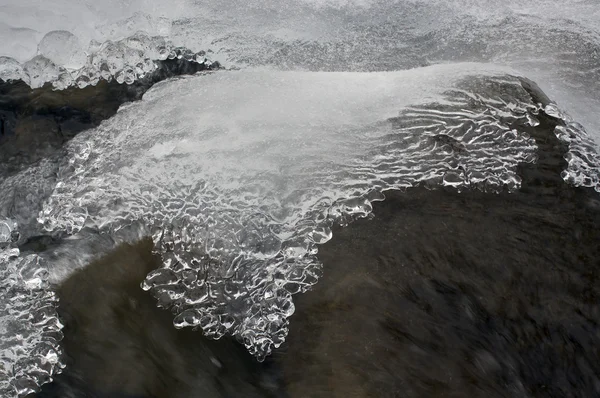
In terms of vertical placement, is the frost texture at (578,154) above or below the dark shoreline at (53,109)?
above

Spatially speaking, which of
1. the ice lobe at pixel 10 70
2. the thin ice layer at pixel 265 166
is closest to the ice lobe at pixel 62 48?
the ice lobe at pixel 10 70

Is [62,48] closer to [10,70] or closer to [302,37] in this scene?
[10,70]

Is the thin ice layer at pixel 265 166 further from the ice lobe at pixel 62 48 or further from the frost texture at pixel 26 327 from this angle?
the ice lobe at pixel 62 48

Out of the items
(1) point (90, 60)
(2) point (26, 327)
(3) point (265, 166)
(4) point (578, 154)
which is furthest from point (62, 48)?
(4) point (578, 154)

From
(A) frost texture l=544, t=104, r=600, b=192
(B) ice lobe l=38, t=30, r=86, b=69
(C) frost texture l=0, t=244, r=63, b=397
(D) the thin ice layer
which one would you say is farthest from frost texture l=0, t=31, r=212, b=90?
(A) frost texture l=544, t=104, r=600, b=192

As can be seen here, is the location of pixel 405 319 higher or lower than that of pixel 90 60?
lower
